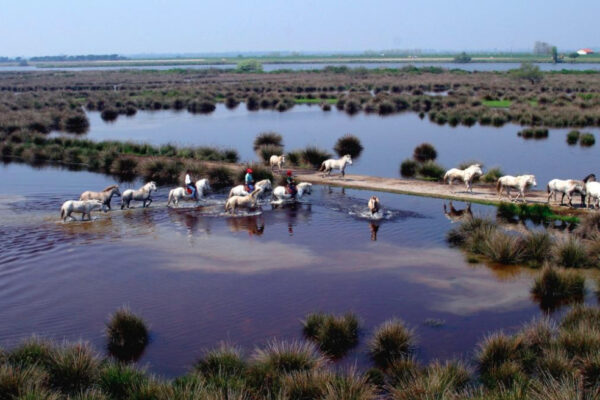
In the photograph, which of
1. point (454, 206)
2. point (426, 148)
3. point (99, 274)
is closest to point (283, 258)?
point (99, 274)

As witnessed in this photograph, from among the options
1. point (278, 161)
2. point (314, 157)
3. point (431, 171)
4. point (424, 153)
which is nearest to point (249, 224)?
point (278, 161)

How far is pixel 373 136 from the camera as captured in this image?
4659 centimetres

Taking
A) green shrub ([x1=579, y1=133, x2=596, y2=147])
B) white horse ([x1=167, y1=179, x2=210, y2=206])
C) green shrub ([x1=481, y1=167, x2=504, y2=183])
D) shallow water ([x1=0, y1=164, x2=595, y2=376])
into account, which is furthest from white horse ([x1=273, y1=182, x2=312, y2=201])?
green shrub ([x1=579, y1=133, x2=596, y2=147])

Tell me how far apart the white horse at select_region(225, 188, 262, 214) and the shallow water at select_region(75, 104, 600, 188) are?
9.70 m

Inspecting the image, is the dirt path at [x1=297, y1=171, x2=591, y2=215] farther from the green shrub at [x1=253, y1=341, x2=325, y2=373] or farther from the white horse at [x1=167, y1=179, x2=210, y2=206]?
the green shrub at [x1=253, y1=341, x2=325, y2=373]

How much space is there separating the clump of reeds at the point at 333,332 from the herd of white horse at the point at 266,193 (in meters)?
9.68

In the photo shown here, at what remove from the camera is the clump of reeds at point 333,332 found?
1266 centimetres

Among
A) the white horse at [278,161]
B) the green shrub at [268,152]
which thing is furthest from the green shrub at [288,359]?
the green shrub at [268,152]

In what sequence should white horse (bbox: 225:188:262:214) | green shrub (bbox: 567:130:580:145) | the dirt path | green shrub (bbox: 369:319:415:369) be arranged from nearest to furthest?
green shrub (bbox: 369:319:415:369) < white horse (bbox: 225:188:262:214) < the dirt path < green shrub (bbox: 567:130:580:145)

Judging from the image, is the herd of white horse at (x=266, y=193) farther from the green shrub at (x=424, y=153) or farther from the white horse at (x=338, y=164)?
the green shrub at (x=424, y=153)

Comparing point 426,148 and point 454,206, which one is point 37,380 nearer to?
point 454,206

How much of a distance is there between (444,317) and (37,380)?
26.6 ft

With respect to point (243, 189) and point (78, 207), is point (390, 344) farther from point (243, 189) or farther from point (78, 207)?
point (78, 207)

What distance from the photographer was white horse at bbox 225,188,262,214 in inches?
928
